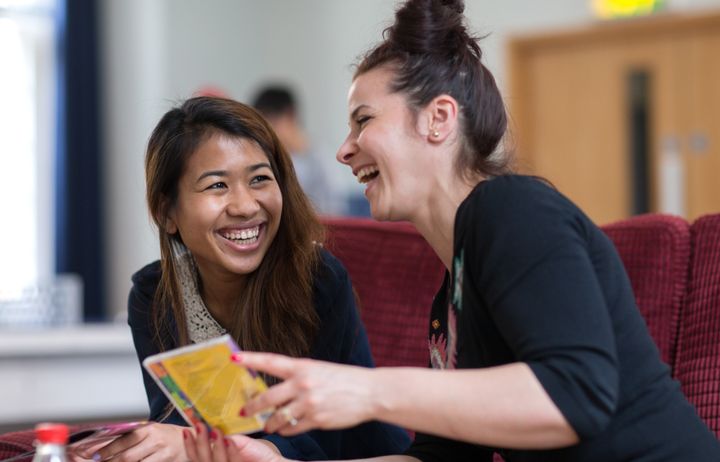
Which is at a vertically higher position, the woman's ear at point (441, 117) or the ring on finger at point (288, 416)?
the woman's ear at point (441, 117)

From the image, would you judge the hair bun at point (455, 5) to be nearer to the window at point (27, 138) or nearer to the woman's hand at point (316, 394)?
the woman's hand at point (316, 394)

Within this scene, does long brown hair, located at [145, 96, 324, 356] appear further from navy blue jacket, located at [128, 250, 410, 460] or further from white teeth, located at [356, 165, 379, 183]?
white teeth, located at [356, 165, 379, 183]

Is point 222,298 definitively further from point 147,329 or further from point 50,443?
point 50,443

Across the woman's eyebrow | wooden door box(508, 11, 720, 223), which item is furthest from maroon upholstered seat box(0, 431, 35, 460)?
wooden door box(508, 11, 720, 223)

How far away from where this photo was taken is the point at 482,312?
4.22ft

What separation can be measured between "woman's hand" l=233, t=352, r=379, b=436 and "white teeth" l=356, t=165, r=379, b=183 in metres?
0.40

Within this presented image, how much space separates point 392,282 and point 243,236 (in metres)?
0.46

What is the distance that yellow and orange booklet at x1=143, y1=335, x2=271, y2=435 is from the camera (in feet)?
3.91

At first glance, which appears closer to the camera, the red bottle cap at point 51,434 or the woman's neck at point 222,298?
the red bottle cap at point 51,434

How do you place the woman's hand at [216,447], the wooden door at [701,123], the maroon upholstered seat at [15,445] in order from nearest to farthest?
the woman's hand at [216,447] → the maroon upholstered seat at [15,445] → the wooden door at [701,123]

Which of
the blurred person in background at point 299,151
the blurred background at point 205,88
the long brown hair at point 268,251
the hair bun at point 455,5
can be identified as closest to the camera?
the hair bun at point 455,5

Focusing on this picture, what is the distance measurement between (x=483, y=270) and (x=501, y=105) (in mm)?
359

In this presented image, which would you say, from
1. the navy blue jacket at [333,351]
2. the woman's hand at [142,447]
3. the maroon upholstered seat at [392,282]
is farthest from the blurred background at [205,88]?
the woman's hand at [142,447]

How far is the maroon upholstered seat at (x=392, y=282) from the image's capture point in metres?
2.18
